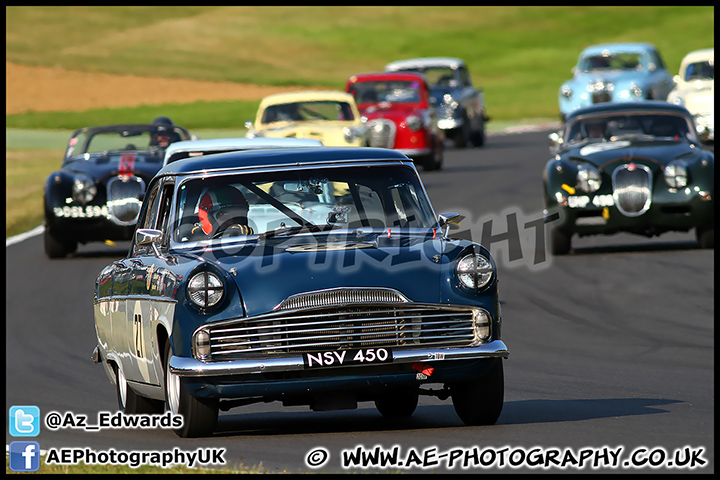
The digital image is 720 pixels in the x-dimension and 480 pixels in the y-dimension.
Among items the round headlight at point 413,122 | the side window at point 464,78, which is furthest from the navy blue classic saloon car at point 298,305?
the side window at point 464,78

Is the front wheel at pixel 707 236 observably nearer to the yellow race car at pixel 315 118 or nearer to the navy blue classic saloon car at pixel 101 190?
the navy blue classic saloon car at pixel 101 190

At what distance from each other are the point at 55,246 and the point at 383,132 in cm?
850

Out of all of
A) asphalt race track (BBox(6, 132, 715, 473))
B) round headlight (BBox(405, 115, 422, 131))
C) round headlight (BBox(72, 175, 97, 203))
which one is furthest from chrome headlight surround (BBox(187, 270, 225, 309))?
round headlight (BBox(405, 115, 422, 131))

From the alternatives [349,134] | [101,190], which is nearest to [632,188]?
[101,190]

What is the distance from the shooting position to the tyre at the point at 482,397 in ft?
24.6

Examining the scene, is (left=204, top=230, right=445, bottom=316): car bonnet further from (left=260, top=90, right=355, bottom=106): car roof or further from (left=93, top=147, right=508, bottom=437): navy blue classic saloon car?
(left=260, top=90, right=355, bottom=106): car roof

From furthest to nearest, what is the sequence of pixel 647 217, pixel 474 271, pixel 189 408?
pixel 647 217
pixel 474 271
pixel 189 408

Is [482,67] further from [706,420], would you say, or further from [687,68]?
[706,420]

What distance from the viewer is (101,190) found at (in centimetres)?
1703

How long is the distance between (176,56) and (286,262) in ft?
247

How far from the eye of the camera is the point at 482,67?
262 ft

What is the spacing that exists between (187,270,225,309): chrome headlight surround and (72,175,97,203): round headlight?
10132 mm

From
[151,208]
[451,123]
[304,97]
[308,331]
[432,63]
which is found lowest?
[308,331]

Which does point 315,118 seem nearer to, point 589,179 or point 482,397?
point 589,179
